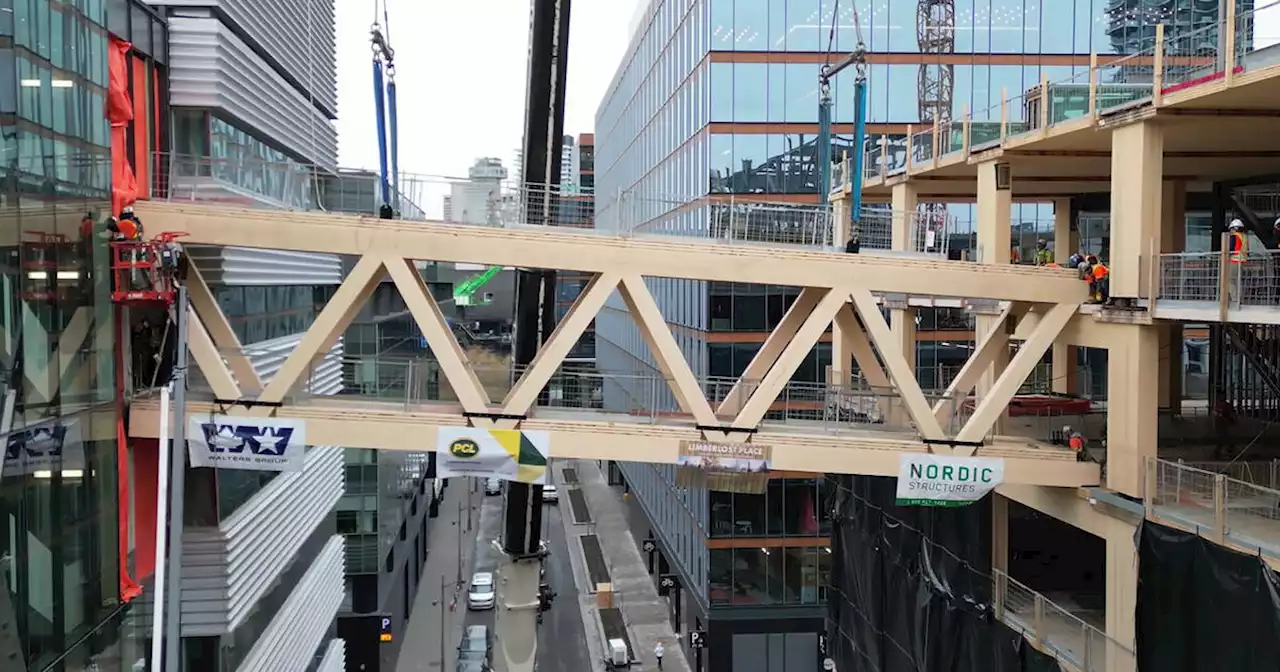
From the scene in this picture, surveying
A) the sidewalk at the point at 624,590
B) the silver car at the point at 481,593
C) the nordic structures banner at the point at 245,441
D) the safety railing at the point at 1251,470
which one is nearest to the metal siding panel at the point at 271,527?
the nordic structures banner at the point at 245,441

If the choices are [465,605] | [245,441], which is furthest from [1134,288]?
[465,605]

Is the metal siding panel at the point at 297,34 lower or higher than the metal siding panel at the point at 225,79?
higher

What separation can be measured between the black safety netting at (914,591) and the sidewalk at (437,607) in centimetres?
2006

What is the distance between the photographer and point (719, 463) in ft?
44.2

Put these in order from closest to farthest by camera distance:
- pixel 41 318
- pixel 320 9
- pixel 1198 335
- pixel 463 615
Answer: pixel 41 318
pixel 320 9
pixel 1198 335
pixel 463 615

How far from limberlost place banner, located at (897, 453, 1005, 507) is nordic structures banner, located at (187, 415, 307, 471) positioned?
26.4 feet

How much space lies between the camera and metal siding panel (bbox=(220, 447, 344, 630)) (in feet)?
55.7

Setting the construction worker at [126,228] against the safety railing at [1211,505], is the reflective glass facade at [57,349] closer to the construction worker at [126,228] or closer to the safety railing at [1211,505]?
the construction worker at [126,228]

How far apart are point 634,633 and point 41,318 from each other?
35.4 meters

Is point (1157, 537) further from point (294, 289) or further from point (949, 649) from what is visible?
point (294, 289)

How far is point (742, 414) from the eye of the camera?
1362 centimetres

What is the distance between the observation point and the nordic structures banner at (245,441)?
43.4 feet

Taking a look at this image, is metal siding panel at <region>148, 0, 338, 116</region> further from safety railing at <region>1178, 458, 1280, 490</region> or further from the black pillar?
safety railing at <region>1178, 458, 1280, 490</region>

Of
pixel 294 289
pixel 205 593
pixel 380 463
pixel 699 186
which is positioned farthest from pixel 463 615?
pixel 205 593
